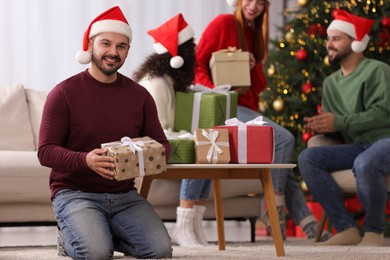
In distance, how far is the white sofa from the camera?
3830 mm

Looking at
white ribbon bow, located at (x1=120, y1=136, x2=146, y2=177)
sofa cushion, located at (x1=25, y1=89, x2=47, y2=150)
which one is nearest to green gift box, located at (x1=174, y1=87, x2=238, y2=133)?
white ribbon bow, located at (x1=120, y1=136, x2=146, y2=177)

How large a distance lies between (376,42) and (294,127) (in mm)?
742

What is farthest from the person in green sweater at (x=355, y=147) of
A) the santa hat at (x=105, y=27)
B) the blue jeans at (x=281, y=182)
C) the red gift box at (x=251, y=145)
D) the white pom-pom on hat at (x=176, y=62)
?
the santa hat at (x=105, y=27)

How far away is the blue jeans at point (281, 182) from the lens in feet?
12.8

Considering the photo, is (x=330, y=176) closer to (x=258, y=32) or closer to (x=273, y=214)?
(x=258, y=32)

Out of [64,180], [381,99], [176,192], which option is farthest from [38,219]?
[381,99]

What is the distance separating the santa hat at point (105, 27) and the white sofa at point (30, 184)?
95 cm

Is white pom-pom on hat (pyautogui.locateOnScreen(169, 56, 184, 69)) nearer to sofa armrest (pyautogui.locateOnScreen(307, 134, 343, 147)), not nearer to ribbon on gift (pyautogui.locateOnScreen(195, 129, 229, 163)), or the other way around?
ribbon on gift (pyautogui.locateOnScreen(195, 129, 229, 163))

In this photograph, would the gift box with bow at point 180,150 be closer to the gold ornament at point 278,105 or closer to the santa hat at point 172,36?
the santa hat at point 172,36

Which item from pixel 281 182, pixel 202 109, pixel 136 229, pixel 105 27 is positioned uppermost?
pixel 105 27

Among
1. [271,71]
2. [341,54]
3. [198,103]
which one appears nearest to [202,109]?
[198,103]

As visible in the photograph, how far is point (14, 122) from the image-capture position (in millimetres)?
4414

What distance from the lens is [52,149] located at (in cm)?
281

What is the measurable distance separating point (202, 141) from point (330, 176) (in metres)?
1.16
